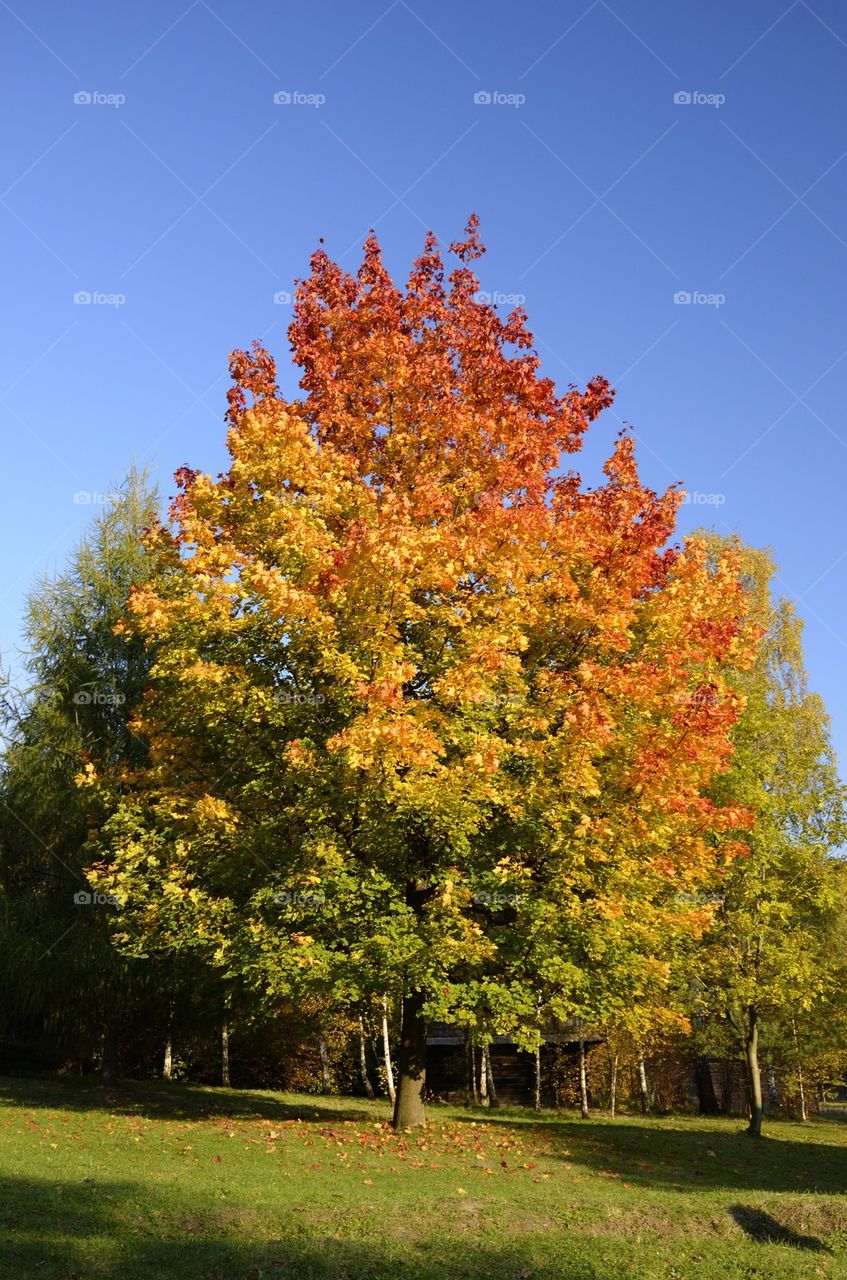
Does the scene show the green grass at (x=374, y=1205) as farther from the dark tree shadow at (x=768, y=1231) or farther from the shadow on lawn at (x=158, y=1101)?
the shadow on lawn at (x=158, y=1101)

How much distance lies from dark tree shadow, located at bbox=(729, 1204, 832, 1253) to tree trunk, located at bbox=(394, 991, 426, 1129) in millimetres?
7049

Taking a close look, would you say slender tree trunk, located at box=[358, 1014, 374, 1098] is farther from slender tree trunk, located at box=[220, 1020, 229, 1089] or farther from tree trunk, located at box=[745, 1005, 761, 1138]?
tree trunk, located at box=[745, 1005, 761, 1138]

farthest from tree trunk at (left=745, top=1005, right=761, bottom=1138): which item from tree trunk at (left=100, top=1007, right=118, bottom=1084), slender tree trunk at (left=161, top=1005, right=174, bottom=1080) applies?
tree trunk at (left=100, top=1007, right=118, bottom=1084)

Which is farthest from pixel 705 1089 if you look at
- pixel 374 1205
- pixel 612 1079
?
pixel 374 1205

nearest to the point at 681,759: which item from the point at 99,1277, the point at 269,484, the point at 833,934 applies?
the point at 269,484

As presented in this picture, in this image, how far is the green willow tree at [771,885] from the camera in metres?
22.0

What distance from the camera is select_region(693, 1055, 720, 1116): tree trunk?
32.6m

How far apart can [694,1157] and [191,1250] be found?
1230 centimetres

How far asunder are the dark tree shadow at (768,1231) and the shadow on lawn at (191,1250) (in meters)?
2.44

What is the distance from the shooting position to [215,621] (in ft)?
49.7

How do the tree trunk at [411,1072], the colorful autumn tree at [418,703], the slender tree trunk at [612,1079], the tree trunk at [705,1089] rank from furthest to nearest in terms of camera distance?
the tree trunk at [705,1089]
the slender tree trunk at [612,1079]
the tree trunk at [411,1072]
the colorful autumn tree at [418,703]

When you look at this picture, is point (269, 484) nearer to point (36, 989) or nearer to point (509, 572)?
point (509, 572)

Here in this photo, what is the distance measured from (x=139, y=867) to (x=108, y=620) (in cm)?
850

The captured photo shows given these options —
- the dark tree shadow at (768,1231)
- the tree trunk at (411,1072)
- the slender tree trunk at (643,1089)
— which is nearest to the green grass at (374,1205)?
the dark tree shadow at (768,1231)
